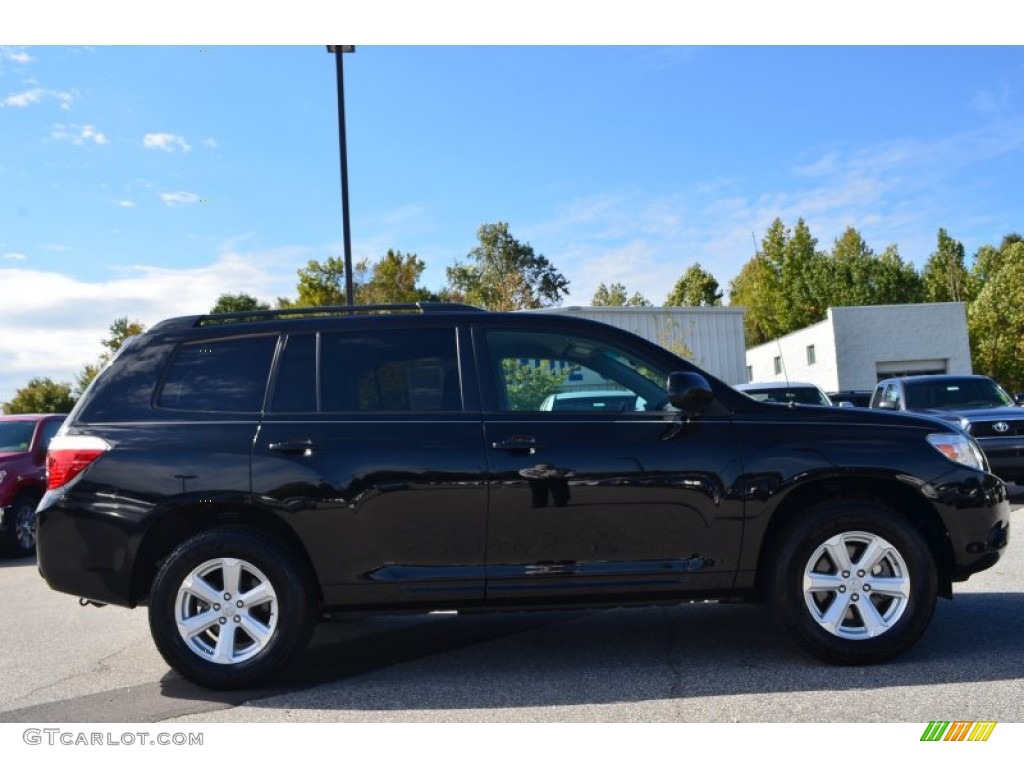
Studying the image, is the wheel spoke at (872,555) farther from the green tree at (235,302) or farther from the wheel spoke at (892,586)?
the green tree at (235,302)

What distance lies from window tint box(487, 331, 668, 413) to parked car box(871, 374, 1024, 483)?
7514 mm

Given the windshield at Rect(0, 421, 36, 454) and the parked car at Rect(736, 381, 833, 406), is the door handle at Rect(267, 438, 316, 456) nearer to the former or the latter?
the windshield at Rect(0, 421, 36, 454)

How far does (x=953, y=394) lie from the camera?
1266cm

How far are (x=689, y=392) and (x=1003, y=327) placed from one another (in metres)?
48.2

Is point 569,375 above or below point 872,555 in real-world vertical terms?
above

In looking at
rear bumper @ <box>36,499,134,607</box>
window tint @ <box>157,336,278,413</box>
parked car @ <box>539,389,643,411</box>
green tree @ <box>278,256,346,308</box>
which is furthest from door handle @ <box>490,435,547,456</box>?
green tree @ <box>278,256,346,308</box>

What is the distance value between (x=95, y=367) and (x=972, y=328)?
167 feet

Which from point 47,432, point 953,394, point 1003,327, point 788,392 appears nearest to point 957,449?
point 953,394

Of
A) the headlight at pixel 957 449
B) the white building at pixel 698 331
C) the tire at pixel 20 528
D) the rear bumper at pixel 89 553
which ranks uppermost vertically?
the white building at pixel 698 331

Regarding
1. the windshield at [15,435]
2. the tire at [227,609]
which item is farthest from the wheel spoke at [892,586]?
the windshield at [15,435]

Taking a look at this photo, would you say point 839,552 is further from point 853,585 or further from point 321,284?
point 321,284

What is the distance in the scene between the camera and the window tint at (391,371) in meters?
4.84

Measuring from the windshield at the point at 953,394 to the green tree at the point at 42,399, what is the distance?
6889 centimetres

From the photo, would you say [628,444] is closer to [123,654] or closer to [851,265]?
[123,654]
